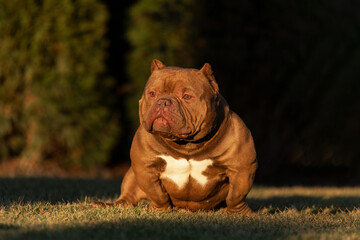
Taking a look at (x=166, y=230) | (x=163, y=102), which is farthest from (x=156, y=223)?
(x=163, y=102)

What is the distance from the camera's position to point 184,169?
4117 mm

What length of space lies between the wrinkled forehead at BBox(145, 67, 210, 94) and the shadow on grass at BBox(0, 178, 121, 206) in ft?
5.22

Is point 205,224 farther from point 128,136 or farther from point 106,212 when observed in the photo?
point 128,136

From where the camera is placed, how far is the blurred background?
27.9 feet

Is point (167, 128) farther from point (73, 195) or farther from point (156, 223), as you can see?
point (73, 195)

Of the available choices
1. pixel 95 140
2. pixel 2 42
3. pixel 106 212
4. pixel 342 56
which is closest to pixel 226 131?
pixel 106 212

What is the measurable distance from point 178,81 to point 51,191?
239cm

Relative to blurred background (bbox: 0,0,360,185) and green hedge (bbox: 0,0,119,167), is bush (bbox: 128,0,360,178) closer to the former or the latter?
blurred background (bbox: 0,0,360,185)

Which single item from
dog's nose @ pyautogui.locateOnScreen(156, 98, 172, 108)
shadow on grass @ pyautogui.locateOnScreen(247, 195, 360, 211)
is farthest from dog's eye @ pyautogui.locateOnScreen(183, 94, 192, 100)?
shadow on grass @ pyautogui.locateOnScreen(247, 195, 360, 211)

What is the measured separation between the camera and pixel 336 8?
32.3 feet

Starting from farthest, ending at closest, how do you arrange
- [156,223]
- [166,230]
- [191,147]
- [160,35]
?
1. [160,35]
2. [191,147]
3. [156,223]
4. [166,230]

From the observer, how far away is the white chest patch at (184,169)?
4094 millimetres

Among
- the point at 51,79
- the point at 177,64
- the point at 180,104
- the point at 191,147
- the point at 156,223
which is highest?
the point at 177,64

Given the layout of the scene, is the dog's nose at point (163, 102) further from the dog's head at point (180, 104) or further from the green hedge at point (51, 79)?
the green hedge at point (51, 79)
